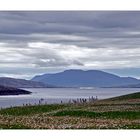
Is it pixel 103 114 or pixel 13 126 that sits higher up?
pixel 103 114

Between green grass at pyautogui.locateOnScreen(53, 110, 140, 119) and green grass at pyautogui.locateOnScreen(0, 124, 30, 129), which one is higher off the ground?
green grass at pyautogui.locateOnScreen(53, 110, 140, 119)

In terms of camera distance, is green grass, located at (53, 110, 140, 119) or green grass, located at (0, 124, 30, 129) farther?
green grass, located at (53, 110, 140, 119)

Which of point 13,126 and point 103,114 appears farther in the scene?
point 103,114

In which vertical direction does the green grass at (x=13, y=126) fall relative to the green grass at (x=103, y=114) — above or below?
below

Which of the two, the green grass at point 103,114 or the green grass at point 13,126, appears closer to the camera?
the green grass at point 13,126
